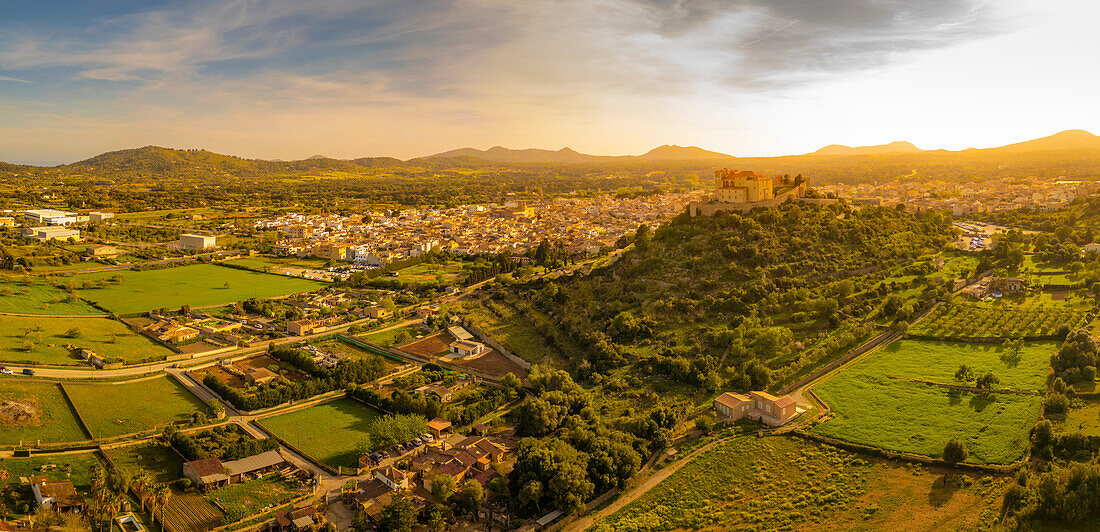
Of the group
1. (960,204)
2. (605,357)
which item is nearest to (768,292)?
(605,357)

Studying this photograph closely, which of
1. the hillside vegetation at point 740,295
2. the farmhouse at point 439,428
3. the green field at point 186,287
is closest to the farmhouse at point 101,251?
the green field at point 186,287

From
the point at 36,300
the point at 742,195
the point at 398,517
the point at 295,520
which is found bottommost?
the point at 295,520

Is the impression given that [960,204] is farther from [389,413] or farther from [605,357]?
[389,413]

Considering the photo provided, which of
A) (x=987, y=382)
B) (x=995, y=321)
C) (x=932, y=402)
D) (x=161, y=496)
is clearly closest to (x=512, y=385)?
(x=161, y=496)

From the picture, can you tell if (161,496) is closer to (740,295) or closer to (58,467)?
(58,467)

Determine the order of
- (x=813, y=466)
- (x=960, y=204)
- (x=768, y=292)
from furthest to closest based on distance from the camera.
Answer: (x=960, y=204) → (x=768, y=292) → (x=813, y=466)

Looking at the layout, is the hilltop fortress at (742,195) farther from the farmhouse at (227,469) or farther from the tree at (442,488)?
the farmhouse at (227,469)
